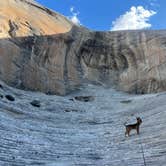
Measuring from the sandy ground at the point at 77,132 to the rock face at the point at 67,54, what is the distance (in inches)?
96.2

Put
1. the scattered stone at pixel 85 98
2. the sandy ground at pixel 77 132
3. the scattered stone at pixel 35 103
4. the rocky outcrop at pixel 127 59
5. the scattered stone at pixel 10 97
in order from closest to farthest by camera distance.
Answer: the sandy ground at pixel 77 132 → the scattered stone at pixel 10 97 → the scattered stone at pixel 35 103 → the scattered stone at pixel 85 98 → the rocky outcrop at pixel 127 59

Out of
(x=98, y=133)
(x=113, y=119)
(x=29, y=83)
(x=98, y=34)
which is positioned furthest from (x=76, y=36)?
(x=98, y=133)

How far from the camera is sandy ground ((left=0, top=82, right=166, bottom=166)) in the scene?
13.4m

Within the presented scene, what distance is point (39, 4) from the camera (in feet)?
113

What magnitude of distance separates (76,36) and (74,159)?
20142 mm

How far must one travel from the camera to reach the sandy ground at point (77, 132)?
526 inches

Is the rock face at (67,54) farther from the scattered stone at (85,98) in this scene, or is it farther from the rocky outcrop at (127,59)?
the scattered stone at (85,98)

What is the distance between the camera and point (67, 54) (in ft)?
104

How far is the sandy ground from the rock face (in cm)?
244

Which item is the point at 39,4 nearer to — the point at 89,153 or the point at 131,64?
the point at 131,64

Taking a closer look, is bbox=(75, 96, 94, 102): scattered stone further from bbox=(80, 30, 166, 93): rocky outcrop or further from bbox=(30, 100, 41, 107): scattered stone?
bbox=(30, 100, 41, 107): scattered stone

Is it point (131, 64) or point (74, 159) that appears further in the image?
point (131, 64)

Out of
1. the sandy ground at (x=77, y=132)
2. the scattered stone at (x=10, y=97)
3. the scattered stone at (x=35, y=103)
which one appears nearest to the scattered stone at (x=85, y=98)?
the sandy ground at (x=77, y=132)

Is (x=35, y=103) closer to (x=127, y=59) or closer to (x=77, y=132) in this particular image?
(x=77, y=132)
